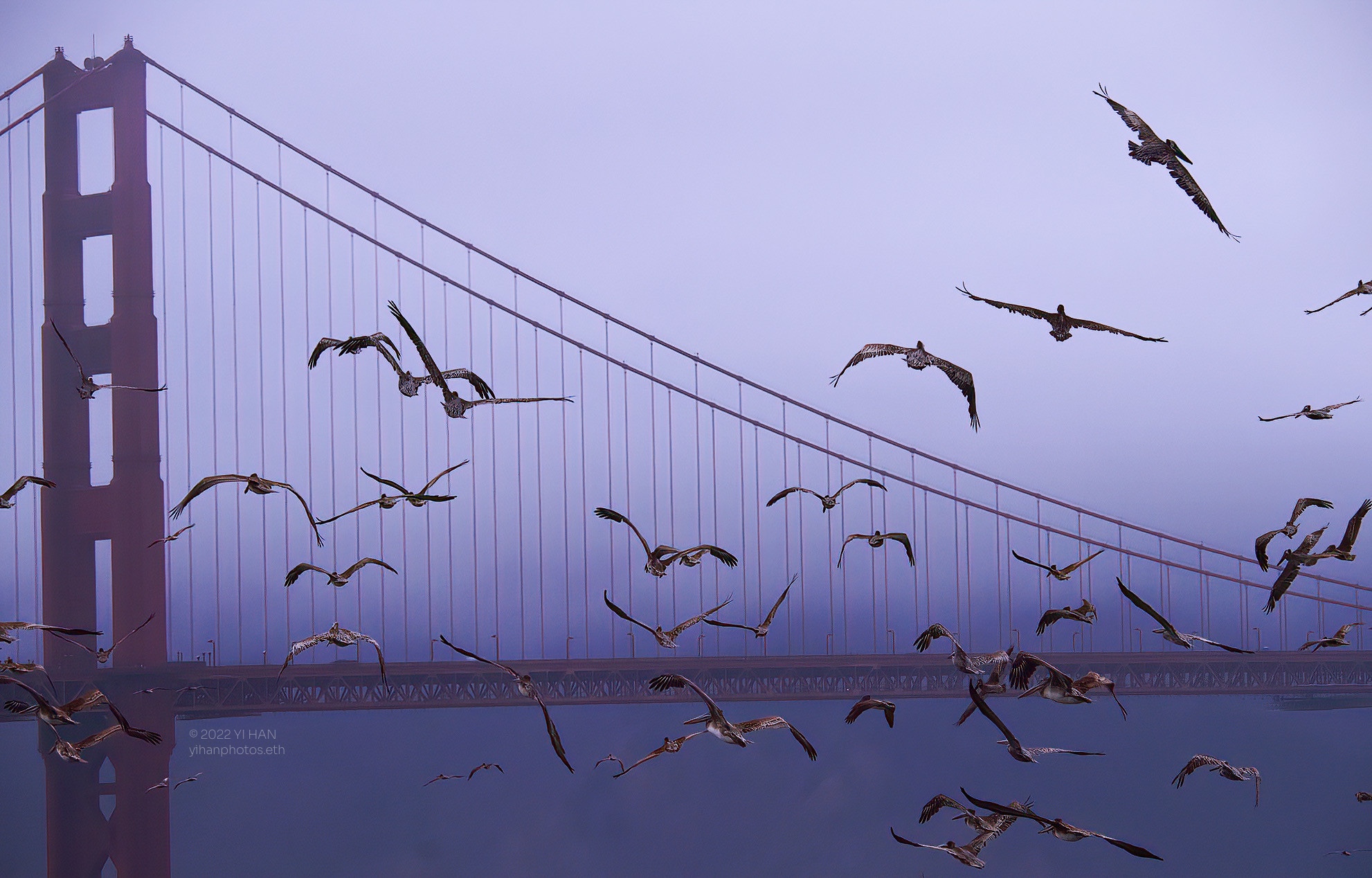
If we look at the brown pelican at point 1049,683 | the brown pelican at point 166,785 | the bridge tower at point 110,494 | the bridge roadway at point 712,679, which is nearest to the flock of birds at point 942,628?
the brown pelican at point 1049,683

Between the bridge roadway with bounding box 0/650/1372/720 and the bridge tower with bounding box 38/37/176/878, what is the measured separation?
1186 millimetres

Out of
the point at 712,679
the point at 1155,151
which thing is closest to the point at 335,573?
the point at 1155,151

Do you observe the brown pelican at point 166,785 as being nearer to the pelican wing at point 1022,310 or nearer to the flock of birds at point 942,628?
the flock of birds at point 942,628

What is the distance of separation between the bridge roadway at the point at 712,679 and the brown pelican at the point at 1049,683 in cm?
1708

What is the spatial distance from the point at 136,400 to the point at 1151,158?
59.9ft

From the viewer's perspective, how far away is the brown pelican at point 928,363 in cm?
616

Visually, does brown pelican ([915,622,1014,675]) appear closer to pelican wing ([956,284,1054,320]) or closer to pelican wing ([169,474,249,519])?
pelican wing ([956,284,1054,320])

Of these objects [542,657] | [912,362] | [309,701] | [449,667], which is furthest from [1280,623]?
[912,362]

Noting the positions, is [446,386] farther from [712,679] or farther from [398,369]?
[712,679]

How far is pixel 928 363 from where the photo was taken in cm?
698

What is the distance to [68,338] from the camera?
2028 centimetres

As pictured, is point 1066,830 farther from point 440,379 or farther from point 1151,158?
point 440,379

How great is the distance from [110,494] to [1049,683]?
18.5 m

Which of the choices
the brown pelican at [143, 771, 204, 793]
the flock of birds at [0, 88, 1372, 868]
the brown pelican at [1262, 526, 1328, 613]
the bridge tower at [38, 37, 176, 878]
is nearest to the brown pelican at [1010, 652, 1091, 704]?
the flock of birds at [0, 88, 1372, 868]
